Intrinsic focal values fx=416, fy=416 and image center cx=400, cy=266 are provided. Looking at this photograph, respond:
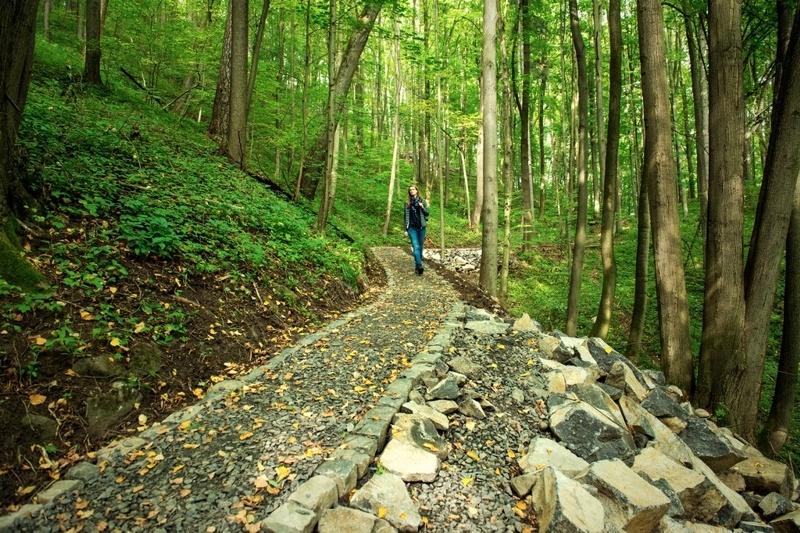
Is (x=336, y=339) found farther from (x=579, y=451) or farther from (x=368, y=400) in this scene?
(x=579, y=451)

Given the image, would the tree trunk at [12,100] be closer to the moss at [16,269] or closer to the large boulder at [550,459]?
the moss at [16,269]

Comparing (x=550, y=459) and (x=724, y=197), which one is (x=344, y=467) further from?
(x=724, y=197)

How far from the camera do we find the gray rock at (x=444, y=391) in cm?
372

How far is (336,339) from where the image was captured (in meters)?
5.17

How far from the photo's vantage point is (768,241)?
16.6ft

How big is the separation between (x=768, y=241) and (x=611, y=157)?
9.43 feet

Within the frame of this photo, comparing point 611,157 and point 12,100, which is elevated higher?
point 611,157

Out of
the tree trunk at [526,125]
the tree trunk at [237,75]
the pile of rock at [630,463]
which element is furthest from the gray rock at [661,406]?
the tree trunk at [237,75]

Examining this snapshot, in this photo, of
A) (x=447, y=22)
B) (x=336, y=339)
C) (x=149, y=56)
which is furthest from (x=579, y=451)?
(x=447, y=22)

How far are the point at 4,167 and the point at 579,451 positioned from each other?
5558 mm

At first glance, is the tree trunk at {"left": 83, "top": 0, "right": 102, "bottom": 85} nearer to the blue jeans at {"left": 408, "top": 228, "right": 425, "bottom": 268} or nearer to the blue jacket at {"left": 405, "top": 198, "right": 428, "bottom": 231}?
the blue jacket at {"left": 405, "top": 198, "right": 428, "bottom": 231}

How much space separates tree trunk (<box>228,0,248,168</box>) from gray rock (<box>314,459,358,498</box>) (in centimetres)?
898

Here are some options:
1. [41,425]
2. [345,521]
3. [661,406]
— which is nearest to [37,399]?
[41,425]

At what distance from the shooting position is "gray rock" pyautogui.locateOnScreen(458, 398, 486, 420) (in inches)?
Answer: 140
